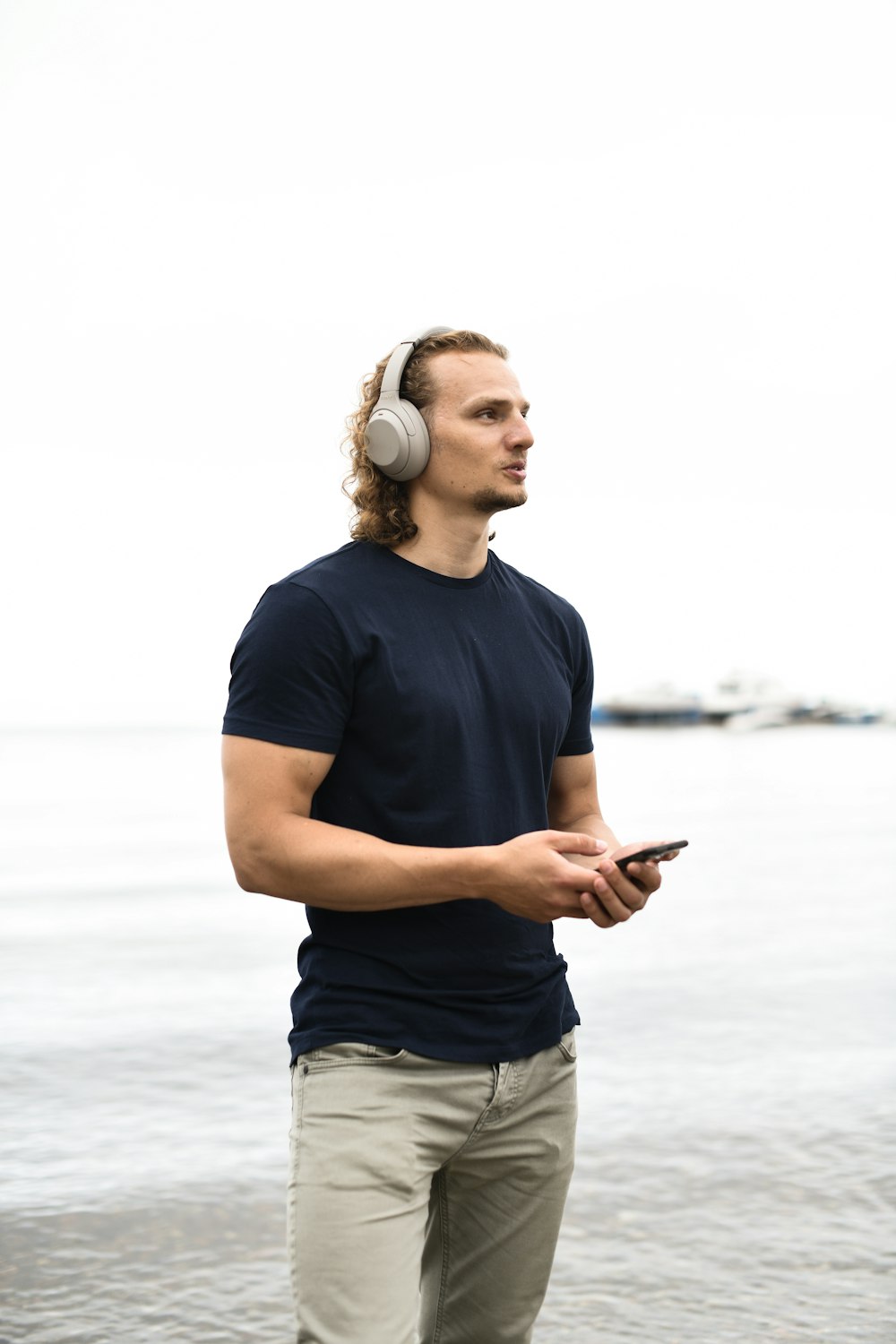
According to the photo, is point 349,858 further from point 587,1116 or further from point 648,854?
point 587,1116

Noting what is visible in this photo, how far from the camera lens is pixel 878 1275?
4.23m

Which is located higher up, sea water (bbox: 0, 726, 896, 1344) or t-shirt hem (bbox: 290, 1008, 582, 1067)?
t-shirt hem (bbox: 290, 1008, 582, 1067)

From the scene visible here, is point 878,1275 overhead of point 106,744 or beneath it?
overhead

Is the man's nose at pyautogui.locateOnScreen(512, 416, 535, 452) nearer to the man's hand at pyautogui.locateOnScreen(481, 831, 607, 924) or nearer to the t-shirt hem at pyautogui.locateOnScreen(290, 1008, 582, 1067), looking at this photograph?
the man's hand at pyautogui.locateOnScreen(481, 831, 607, 924)

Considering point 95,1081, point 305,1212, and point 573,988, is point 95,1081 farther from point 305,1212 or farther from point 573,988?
point 305,1212

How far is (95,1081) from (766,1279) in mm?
3192

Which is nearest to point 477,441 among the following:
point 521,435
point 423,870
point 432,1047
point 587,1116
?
point 521,435

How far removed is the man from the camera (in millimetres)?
2299

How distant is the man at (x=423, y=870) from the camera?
7.54ft

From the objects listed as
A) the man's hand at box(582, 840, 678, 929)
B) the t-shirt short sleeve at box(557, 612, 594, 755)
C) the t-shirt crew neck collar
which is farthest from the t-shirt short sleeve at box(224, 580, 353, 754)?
the t-shirt short sleeve at box(557, 612, 594, 755)

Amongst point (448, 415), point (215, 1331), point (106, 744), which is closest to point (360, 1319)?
point (448, 415)

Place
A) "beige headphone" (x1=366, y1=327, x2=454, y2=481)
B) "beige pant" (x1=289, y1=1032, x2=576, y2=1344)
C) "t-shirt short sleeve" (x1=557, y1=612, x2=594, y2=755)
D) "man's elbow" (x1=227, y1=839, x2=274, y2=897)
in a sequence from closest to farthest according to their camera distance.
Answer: "beige pant" (x1=289, y1=1032, x2=576, y2=1344) → "man's elbow" (x1=227, y1=839, x2=274, y2=897) → "beige headphone" (x1=366, y1=327, x2=454, y2=481) → "t-shirt short sleeve" (x1=557, y1=612, x2=594, y2=755)

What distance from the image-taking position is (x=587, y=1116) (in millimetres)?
5766

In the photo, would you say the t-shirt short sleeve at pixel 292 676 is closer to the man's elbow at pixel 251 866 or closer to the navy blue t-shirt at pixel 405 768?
the navy blue t-shirt at pixel 405 768
